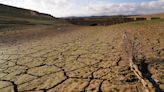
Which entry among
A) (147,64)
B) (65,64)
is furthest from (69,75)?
(147,64)

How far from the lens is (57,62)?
10.9ft

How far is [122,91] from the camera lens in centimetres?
191

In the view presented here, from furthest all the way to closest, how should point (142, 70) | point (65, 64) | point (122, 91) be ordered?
point (65, 64)
point (142, 70)
point (122, 91)

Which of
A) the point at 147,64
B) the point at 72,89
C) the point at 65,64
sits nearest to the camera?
the point at 72,89

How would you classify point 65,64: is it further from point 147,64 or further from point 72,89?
point 147,64

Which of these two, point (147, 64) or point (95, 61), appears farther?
point (95, 61)

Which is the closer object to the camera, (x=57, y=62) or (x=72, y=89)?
(x=72, y=89)

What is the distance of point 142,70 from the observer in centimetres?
250

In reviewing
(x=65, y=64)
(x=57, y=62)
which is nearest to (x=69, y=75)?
(x=65, y=64)

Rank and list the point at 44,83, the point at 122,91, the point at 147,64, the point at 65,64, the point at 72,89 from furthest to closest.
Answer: the point at 65,64 → the point at 147,64 → the point at 44,83 → the point at 72,89 → the point at 122,91

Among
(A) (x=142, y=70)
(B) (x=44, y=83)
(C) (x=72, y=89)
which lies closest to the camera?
(C) (x=72, y=89)

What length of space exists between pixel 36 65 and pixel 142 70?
1.75 metres

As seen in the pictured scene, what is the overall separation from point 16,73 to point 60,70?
0.68 m

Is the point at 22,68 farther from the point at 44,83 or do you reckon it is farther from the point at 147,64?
the point at 147,64
